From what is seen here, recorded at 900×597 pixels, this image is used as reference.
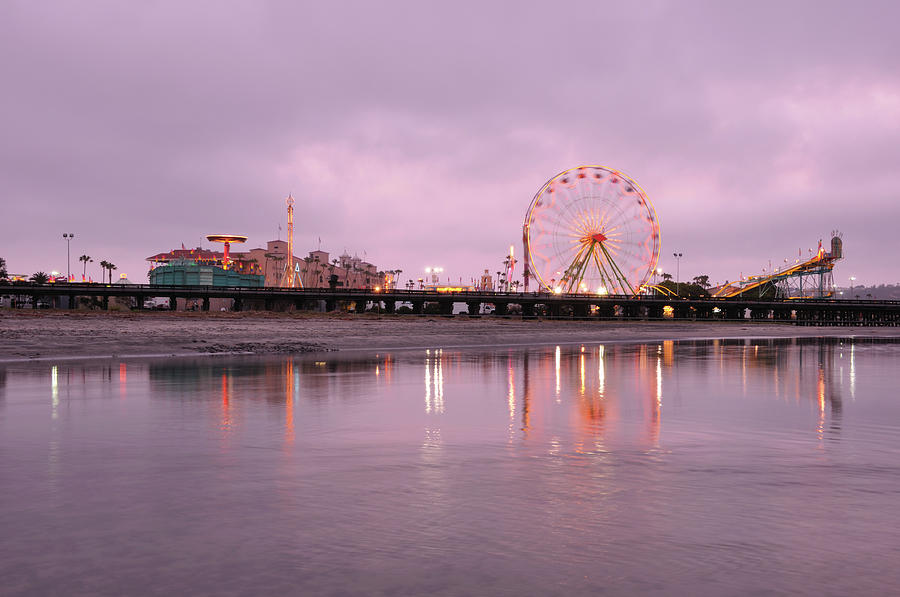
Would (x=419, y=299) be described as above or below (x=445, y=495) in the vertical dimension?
above

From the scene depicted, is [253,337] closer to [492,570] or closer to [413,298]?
[492,570]

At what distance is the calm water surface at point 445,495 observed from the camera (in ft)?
20.1

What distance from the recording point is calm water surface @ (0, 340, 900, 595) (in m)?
6.13

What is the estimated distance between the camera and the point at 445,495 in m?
8.83

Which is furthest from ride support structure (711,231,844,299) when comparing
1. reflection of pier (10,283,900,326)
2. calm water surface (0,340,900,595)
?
calm water surface (0,340,900,595)

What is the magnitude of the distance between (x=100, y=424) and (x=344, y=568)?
33.8 ft

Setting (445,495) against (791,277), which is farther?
(791,277)

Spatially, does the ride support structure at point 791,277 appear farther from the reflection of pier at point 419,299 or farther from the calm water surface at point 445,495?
the calm water surface at point 445,495

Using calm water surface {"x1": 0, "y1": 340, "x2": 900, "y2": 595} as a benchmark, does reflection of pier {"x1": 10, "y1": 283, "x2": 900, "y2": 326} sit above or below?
above

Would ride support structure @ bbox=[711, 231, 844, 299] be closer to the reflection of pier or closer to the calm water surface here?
the reflection of pier

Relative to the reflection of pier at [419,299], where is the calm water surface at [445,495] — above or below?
below

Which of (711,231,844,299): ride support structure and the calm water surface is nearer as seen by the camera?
the calm water surface

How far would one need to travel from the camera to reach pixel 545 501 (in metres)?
8.55

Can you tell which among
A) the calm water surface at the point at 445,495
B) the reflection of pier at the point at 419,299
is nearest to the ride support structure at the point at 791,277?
the reflection of pier at the point at 419,299
